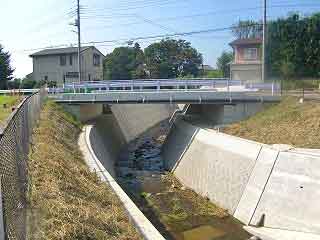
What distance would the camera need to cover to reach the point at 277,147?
18.6 meters

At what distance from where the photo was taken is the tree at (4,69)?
1908 inches

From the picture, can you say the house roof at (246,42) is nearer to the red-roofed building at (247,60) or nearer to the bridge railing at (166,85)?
the red-roofed building at (247,60)

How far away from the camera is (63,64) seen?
60.8 meters

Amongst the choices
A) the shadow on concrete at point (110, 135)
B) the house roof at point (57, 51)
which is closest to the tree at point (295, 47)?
the shadow on concrete at point (110, 135)

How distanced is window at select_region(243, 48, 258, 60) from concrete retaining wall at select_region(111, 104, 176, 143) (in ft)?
39.7

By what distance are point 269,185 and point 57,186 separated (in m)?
9.70

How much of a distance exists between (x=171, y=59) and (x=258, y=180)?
238 feet

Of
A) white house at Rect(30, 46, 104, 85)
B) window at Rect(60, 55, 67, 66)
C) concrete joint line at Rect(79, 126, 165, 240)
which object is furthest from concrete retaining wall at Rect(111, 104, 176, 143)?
concrete joint line at Rect(79, 126, 165, 240)

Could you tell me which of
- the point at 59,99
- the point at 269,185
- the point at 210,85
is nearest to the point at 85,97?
the point at 59,99

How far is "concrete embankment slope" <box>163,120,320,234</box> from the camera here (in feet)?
50.4

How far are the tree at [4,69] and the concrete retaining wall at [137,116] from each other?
15.8m

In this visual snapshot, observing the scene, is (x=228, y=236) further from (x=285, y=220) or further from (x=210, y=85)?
(x=210, y=85)

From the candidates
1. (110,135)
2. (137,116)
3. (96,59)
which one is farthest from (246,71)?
(110,135)

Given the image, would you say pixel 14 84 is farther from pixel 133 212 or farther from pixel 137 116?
pixel 133 212
